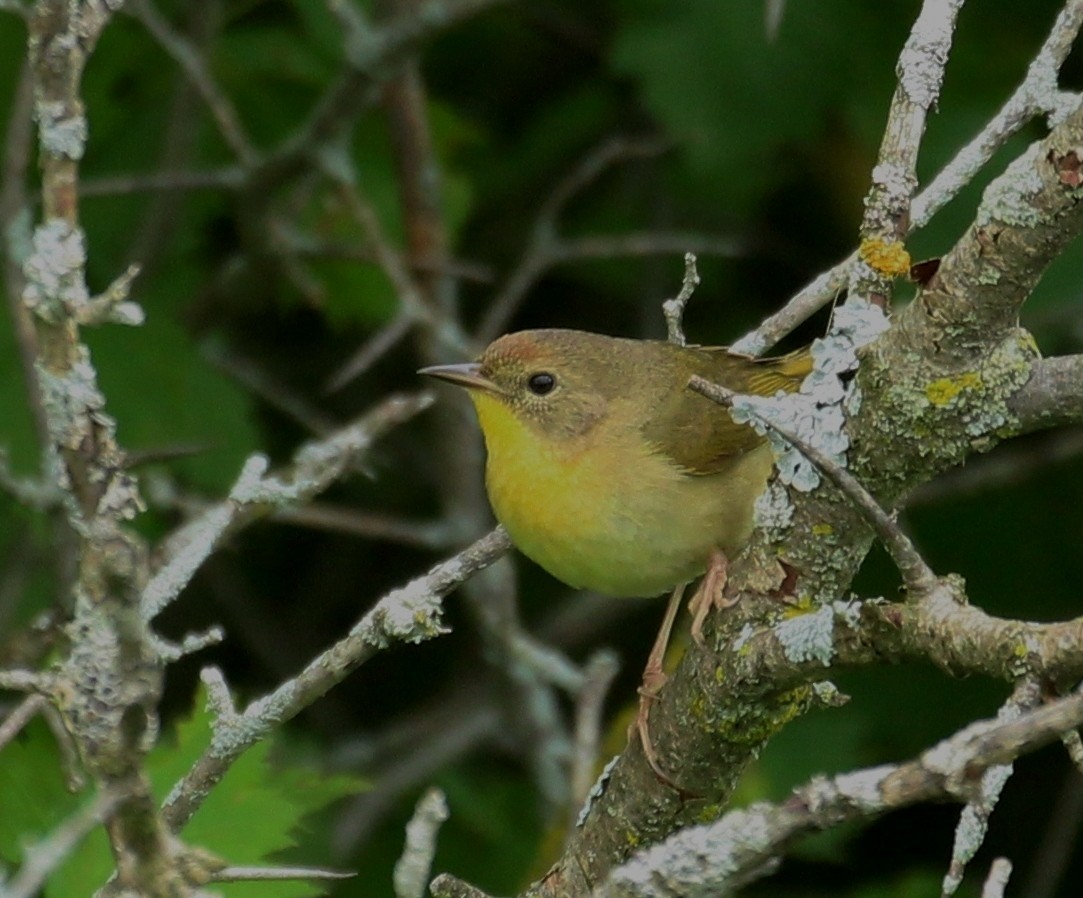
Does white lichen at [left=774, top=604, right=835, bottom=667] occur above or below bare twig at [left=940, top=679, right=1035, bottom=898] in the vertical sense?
above

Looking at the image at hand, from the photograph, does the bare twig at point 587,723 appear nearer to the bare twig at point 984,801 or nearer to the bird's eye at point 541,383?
the bird's eye at point 541,383

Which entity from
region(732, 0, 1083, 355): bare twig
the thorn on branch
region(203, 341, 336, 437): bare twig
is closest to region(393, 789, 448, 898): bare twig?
the thorn on branch

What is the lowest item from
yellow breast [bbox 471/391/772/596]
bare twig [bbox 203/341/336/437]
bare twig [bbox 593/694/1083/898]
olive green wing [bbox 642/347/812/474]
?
bare twig [bbox 593/694/1083/898]

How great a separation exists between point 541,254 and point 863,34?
Answer: 1279 mm

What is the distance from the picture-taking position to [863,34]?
17.4ft

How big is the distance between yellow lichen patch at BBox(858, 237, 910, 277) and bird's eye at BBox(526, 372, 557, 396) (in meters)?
2.04

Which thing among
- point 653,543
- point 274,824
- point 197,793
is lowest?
point 197,793

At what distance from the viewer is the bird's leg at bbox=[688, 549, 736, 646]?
2.26m

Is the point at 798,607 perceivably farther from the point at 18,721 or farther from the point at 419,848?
the point at 18,721

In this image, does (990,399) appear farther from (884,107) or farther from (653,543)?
(884,107)

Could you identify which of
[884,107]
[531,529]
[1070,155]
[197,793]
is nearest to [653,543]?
[531,529]

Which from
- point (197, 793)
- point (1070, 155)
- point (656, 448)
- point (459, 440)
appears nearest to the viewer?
point (1070, 155)

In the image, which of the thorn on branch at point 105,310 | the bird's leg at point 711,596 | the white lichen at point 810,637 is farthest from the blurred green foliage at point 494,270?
the thorn on branch at point 105,310

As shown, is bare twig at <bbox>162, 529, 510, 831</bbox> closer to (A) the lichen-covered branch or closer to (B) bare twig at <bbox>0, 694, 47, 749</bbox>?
(B) bare twig at <bbox>0, 694, 47, 749</bbox>
